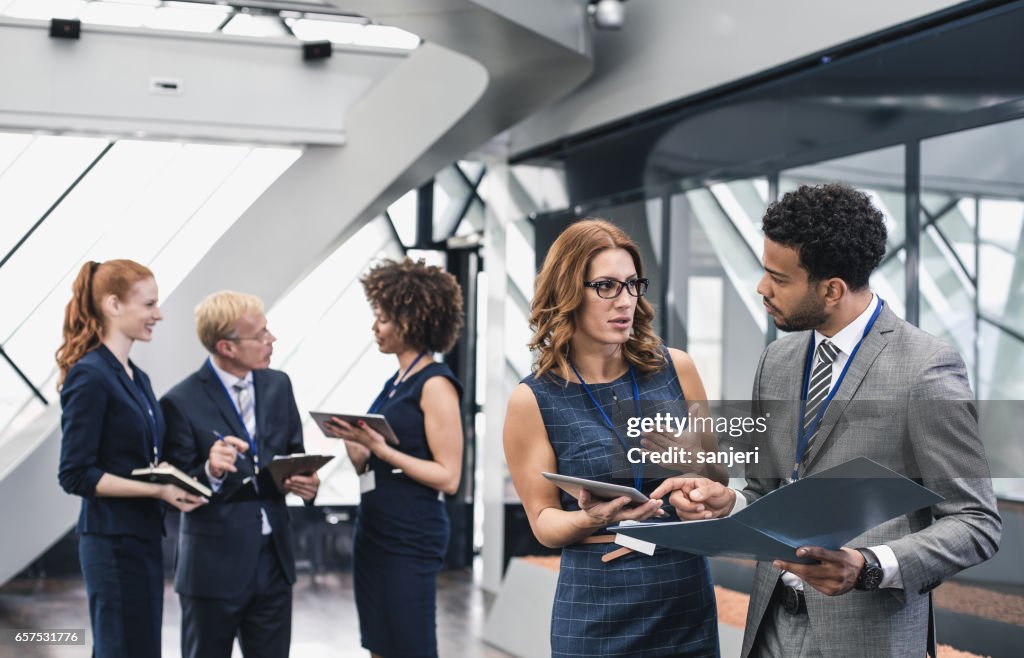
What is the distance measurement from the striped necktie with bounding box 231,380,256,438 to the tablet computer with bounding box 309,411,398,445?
244 millimetres

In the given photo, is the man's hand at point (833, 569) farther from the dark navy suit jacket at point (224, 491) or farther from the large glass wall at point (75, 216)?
the large glass wall at point (75, 216)

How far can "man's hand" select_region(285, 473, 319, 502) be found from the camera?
3.56 meters

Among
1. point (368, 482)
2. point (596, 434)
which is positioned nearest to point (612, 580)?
point (596, 434)

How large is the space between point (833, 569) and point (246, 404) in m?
2.45

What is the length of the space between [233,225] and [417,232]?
8.89 feet

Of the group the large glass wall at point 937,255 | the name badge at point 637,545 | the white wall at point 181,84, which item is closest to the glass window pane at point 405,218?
the white wall at point 181,84

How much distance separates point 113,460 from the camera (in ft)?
11.4

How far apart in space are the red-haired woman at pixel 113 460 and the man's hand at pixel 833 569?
2.27m

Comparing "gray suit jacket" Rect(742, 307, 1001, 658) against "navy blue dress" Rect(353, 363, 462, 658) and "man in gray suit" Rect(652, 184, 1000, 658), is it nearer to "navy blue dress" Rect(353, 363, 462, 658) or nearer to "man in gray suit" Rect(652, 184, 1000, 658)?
"man in gray suit" Rect(652, 184, 1000, 658)

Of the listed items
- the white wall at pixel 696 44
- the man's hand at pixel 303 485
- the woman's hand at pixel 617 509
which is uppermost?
the white wall at pixel 696 44

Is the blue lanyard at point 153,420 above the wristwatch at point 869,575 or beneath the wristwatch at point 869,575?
above

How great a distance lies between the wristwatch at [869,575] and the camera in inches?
66.9

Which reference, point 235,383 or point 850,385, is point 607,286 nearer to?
point 850,385

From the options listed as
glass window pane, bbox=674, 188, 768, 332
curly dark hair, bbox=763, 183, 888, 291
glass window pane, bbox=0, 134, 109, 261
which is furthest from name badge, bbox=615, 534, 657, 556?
glass window pane, bbox=0, 134, 109, 261
